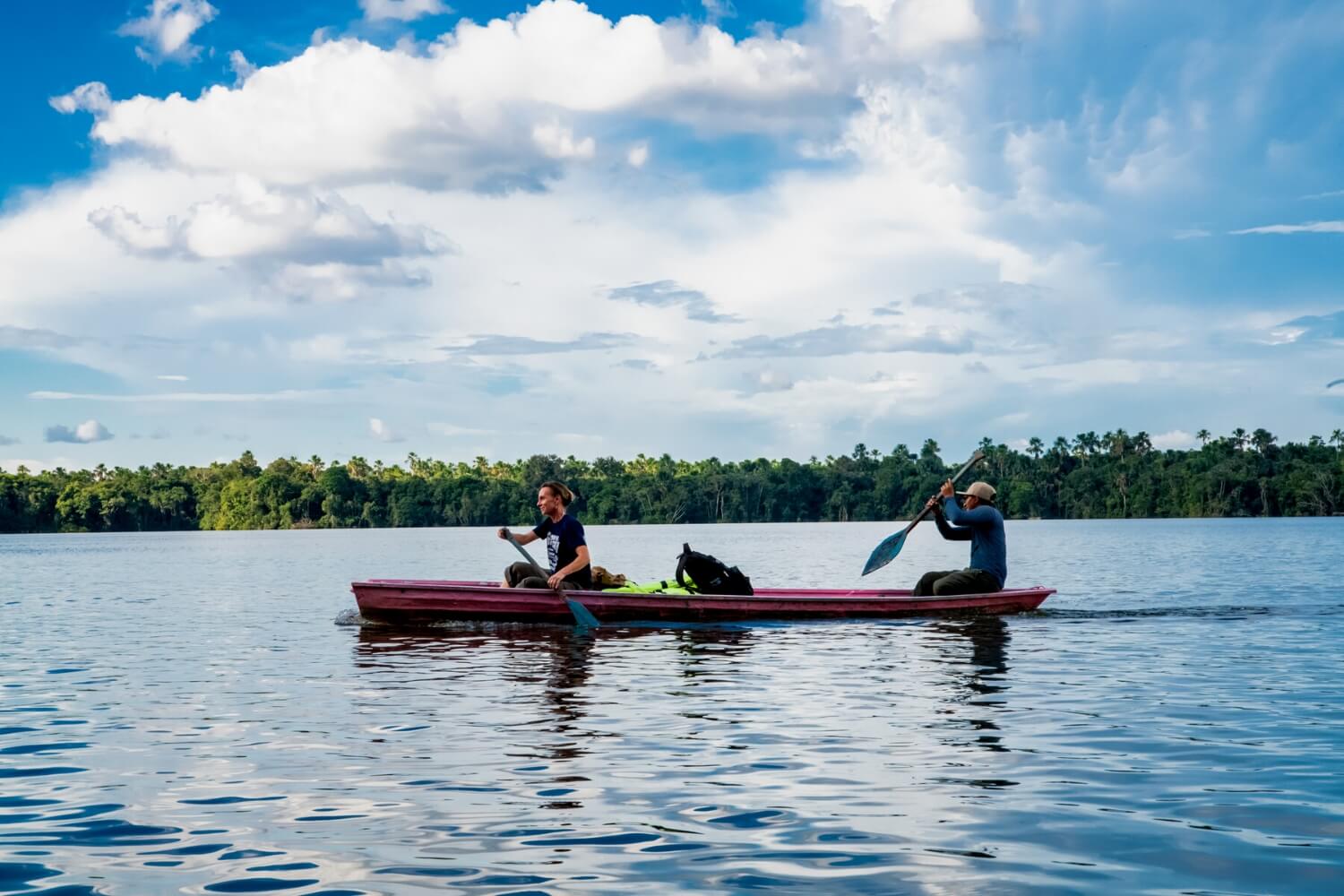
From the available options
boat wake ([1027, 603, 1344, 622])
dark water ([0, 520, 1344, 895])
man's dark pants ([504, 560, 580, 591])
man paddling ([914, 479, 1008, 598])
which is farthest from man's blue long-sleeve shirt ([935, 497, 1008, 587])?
man's dark pants ([504, 560, 580, 591])

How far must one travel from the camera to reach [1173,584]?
3116 centimetres

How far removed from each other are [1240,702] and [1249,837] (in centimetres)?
510

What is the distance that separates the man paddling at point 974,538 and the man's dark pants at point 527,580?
537cm

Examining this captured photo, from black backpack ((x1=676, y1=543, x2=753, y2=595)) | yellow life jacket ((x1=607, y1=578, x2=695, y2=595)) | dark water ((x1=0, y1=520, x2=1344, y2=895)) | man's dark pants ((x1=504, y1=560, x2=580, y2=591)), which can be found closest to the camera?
dark water ((x1=0, y1=520, x2=1344, y2=895))

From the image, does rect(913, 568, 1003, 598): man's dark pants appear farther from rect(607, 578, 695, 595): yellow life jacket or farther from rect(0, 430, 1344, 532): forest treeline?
rect(0, 430, 1344, 532): forest treeline

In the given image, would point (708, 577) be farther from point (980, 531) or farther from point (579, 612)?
point (980, 531)

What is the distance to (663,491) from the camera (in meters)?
166

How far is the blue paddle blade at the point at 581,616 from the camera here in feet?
60.6

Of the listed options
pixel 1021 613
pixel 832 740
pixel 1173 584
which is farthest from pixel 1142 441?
pixel 832 740

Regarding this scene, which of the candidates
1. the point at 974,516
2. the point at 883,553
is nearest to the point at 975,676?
the point at 974,516

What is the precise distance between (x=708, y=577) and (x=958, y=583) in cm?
379

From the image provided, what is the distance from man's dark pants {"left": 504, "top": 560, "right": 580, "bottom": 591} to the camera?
1875 cm

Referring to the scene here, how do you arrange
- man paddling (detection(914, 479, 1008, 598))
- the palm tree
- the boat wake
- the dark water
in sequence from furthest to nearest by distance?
the palm tree < the boat wake < man paddling (detection(914, 479, 1008, 598)) < the dark water

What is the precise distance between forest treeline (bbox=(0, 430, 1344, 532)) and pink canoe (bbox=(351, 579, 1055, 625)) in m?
132
